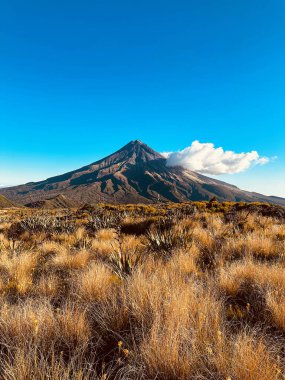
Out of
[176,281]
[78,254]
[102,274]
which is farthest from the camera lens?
[78,254]

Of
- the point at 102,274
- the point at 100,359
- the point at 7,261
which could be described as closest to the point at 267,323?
the point at 100,359

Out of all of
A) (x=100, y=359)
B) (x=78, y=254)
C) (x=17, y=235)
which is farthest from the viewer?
(x=17, y=235)

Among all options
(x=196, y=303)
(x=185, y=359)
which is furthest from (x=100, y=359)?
(x=196, y=303)

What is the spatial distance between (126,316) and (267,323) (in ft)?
5.21

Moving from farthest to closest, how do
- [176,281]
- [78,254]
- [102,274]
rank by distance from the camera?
[78,254], [102,274], [176,281]

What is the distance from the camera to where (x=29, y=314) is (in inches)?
100

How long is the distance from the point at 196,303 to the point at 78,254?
3.66 meters

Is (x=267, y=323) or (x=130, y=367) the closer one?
(x=130, y=367)

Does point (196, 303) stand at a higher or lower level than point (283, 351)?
higher

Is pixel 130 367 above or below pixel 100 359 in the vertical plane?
above

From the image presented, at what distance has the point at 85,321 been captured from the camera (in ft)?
8.27

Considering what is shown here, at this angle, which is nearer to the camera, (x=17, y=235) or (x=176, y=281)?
(x=176, y=281)

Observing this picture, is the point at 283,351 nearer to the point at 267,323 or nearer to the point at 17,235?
the point at 267,323

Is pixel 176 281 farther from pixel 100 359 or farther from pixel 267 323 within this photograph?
pixel 100 359
